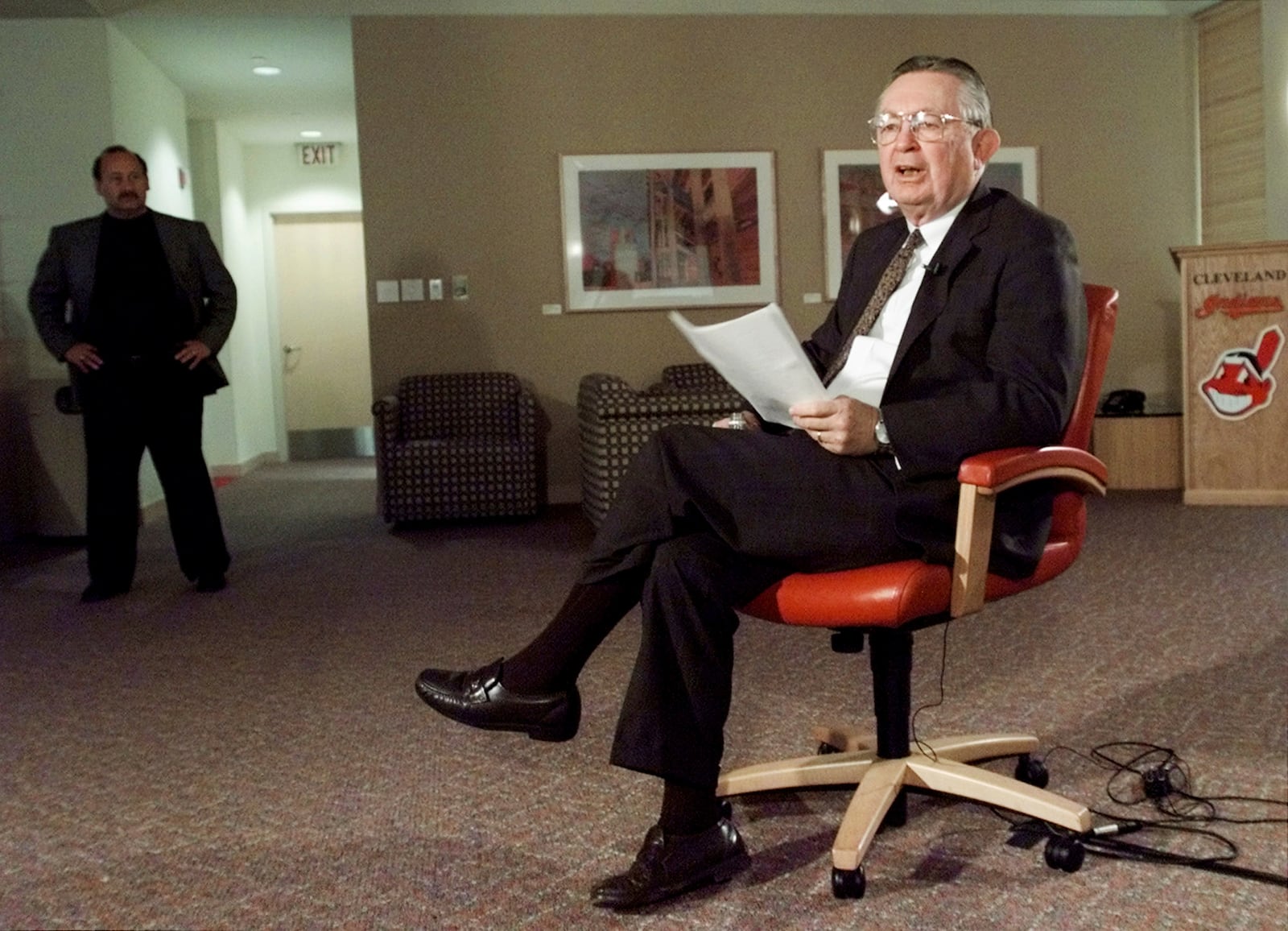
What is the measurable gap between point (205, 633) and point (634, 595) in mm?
2444

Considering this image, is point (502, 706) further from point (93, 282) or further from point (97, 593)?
point (93, 282)

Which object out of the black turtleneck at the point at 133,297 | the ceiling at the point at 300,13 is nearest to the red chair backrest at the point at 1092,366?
the black turtleneck at the point at 133,297

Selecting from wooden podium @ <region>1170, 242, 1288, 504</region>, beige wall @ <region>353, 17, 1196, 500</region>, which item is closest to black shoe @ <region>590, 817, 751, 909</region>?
wooden podium @ <region>1170, 242, 1288, 504</region>

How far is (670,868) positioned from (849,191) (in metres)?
6.01

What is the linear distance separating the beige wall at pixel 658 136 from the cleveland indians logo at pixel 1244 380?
4.66 ft

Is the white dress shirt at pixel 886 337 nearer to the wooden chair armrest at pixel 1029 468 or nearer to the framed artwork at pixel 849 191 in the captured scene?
the wooden chair armrest at pixel 1029 468

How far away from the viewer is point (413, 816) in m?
2.29

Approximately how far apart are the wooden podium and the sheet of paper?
4.93 metres

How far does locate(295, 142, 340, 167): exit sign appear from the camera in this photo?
11039 mm

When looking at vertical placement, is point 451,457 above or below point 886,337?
below

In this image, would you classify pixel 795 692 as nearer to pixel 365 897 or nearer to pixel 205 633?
pixel 365 897

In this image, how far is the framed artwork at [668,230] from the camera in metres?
7.17

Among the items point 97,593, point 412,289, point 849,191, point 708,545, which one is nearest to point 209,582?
point 97,593

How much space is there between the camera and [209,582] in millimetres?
4777
